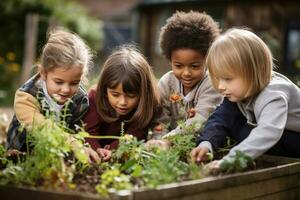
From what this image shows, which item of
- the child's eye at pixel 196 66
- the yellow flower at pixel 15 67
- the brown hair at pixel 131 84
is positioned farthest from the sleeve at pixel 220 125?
the yellow flower at pixel 15 67

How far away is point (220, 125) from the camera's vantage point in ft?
12.2

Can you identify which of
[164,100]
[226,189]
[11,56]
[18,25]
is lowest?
[226,189]

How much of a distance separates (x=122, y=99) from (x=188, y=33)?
84 cm

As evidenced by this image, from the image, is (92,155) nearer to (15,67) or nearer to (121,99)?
(121,99)

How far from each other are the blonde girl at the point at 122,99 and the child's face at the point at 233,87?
0.78 metres

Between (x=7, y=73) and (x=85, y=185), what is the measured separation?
45.7 ft

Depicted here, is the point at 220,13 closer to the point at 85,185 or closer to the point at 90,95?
the point at 90,95

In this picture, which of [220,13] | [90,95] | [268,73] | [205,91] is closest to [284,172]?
[268,73]

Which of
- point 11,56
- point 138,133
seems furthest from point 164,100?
point 11,56

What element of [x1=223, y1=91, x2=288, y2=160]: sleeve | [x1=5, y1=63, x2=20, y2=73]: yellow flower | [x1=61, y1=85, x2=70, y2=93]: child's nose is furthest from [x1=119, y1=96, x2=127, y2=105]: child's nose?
[x1=5, y1=63, x2=20, y2=73]: yellow flower

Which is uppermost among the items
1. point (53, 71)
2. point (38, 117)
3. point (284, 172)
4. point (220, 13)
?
point (220, 13)

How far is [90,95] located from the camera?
4379 millimetres

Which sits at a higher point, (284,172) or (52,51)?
(52,51)

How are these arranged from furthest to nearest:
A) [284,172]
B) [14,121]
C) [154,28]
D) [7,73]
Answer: [154,28]
[7,73]
[14,121]
[284,172]
